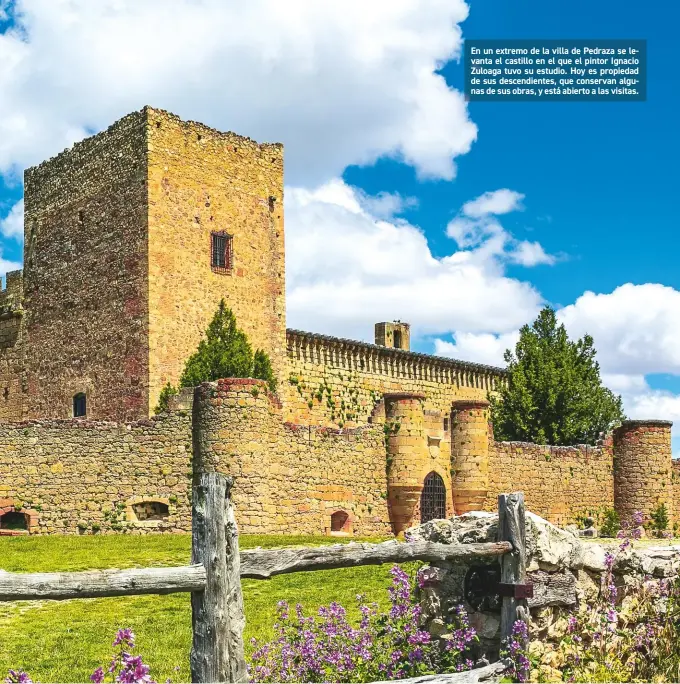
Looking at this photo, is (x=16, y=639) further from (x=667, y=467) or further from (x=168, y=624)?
(x=667, y=467)

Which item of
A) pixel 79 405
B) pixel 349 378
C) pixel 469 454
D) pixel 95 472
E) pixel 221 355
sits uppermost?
pixel 221 355

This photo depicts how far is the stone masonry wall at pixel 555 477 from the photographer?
2845 centimetres

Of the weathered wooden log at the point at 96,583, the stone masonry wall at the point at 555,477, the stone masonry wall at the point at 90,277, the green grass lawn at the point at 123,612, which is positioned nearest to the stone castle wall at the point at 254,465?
the stone masonry wall at the point at 555,477

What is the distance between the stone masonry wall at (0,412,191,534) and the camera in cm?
2272

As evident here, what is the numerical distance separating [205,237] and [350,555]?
84.0 ft

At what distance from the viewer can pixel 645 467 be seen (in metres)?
31.5

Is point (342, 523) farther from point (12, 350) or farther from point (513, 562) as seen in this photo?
point (12, 350)

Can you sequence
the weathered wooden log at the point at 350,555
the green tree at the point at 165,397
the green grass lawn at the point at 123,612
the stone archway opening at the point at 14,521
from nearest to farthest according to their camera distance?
the weathered wooden log at the point at 350,555
the green grass lawn at the point at 123,612
the stone archway opening at the point at 14,521
the green tree at the point at 165,397

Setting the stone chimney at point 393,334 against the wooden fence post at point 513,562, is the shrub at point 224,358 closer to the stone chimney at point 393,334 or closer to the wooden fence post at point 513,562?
the stone chimney at point 393,334

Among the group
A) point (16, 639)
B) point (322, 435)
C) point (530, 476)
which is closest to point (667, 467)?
point (530, 476)

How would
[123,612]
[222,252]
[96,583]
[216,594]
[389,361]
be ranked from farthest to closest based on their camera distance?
1. [389,361]
2. [222,252]
3. [123,612]
4. [216,594]
5. [96,583]

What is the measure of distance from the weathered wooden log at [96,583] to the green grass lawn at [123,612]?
309cm

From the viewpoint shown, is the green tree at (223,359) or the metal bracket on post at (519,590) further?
the green tree at (223,359)

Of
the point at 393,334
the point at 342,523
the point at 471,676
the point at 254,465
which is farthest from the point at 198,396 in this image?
the point at 393,334
